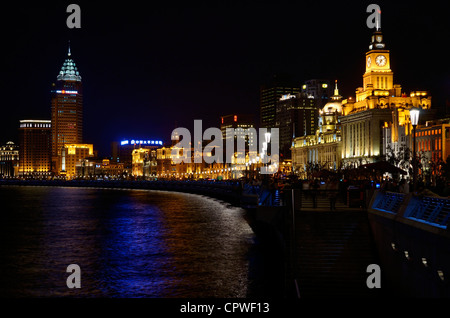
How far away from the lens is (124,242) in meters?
39.3

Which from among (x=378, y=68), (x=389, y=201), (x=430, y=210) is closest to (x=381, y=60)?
(x=378, y=68)

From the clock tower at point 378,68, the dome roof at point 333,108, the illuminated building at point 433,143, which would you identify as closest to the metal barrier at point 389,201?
the illuminated building at point 433,143

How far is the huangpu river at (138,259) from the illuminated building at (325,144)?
386 ft

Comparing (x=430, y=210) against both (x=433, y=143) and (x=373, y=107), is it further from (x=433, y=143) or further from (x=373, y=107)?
(x=373, y=107)

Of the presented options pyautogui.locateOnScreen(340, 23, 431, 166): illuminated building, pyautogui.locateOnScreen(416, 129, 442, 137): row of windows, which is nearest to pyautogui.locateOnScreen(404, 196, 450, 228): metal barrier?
pyautogui.locateOnScreen(416, 129, 442, 137): row of windows

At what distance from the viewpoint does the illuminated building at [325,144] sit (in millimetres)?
168375

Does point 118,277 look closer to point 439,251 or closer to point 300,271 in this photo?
point 300,271

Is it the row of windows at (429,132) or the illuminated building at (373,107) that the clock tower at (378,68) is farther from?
the row of windows at (429,132)

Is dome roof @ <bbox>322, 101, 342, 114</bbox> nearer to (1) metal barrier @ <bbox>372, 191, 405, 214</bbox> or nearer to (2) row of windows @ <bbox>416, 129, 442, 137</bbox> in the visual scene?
(2) row of windows @ <bbox>416, 129, 442, 137</bbox>

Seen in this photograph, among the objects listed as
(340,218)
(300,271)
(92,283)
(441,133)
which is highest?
(441,133)

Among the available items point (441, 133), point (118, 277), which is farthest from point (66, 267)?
point (441, 133)

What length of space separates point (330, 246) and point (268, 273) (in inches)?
261

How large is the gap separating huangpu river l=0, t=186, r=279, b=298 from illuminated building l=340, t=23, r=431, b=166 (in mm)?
92149
